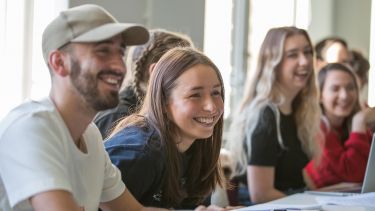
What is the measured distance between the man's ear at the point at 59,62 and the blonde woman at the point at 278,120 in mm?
1675

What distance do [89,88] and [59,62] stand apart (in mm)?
95

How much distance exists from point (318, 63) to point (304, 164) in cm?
119

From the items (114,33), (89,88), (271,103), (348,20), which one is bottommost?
(271,103)

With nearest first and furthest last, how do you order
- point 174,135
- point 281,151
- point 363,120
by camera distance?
point 174,135 < point 281,151 < point 363,120

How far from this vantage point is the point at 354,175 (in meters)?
3.48

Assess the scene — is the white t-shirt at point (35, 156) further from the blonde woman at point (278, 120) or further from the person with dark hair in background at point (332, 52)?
the person with dark hair in background at point (332, 52)

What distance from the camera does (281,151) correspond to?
3084mm

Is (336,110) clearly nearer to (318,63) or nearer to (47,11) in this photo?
(318,63)

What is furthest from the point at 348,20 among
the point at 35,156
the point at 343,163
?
the point at 35,156

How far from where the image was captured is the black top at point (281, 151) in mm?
3023

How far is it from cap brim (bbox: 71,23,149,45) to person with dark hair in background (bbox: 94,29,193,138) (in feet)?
3.15

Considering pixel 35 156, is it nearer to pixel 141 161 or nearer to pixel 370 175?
pixel 141 161

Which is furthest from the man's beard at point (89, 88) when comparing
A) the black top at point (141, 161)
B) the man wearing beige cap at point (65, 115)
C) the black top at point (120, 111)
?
the black top at point (120, 111)

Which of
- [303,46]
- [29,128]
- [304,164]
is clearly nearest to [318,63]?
[303,46]
